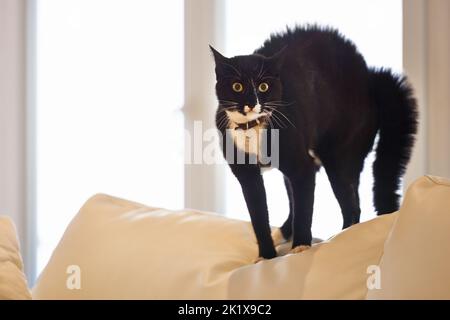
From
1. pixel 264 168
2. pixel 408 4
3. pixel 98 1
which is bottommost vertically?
pixel 264 168

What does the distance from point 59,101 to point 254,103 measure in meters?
1.37

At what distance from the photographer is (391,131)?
94 cm

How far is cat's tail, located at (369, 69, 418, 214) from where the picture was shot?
3.06 ft

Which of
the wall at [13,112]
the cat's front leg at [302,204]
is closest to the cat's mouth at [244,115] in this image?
the cat's front leg at [302,204]

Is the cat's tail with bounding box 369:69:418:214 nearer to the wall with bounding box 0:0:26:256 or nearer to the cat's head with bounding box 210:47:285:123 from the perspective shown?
the cat's head with bounding box 210:47:285:123

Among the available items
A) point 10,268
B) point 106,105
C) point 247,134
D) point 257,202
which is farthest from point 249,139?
point 106,105

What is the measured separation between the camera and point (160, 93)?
1823 millimetres

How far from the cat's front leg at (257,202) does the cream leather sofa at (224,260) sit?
33 mm

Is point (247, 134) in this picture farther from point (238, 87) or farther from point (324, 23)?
point (324, 23)

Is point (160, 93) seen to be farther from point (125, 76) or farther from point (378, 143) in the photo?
point (378, 143)

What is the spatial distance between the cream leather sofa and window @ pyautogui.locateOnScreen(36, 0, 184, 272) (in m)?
0.80

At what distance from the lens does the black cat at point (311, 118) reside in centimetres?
81

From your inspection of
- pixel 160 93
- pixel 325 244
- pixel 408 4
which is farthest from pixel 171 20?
pixel 325 244

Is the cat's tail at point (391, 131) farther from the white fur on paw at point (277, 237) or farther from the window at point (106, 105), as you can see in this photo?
the window at point (106, 105)
